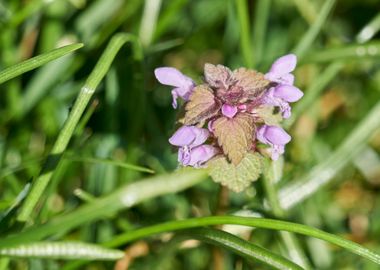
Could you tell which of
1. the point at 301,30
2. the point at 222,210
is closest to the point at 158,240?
the point at 222,210

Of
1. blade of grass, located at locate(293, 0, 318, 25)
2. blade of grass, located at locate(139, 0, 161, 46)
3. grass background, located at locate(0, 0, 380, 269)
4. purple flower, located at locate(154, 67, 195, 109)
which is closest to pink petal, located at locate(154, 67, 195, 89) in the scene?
purple flower, located at locate(154, 67, 195, 109)

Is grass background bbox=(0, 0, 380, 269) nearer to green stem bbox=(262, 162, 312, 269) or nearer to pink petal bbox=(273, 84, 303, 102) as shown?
green stem bbox=(262, 162, 312, 269)

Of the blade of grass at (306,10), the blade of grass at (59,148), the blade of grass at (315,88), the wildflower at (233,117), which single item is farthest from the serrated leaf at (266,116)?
Result: the blade of grass at (306,10)

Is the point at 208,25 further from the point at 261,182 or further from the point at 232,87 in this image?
the point at 232,87

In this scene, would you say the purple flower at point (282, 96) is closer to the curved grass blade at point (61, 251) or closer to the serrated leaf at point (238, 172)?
the serrated leaf at point (238, 172)

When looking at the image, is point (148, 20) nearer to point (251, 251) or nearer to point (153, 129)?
point (153, 129)

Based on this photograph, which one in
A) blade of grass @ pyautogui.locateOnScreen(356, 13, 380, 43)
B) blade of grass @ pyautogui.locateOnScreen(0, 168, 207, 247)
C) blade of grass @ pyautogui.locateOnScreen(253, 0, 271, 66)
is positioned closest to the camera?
blade of grass @ pyautogui.locateOnScreen(0, 168, 207, 247)
